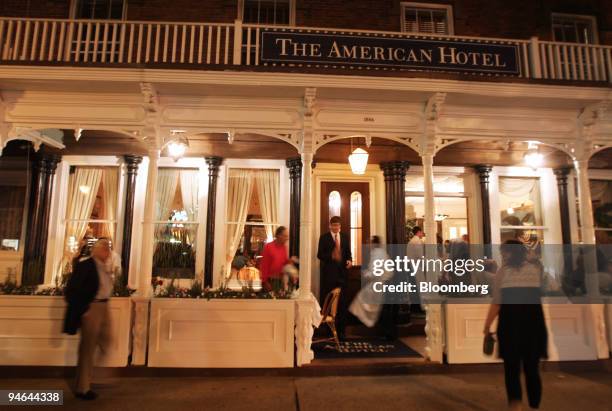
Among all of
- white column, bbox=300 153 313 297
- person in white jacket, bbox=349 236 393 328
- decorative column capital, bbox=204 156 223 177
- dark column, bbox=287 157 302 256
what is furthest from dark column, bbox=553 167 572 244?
decorative column capital, bbox=204 156 223 177

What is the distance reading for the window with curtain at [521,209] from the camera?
816cm

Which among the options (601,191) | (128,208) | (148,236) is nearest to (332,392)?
(148,236)

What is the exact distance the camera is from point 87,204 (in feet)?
24.4

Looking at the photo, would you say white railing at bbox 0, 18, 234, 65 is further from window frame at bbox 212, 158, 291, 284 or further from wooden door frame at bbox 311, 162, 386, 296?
wooden door frame at bbox 311, 162, 386, 296

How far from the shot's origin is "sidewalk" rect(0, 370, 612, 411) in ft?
13.5

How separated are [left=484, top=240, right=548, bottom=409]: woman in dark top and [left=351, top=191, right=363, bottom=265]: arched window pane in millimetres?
4131

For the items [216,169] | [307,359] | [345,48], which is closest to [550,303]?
[307,359]

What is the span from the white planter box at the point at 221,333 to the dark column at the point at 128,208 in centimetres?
245

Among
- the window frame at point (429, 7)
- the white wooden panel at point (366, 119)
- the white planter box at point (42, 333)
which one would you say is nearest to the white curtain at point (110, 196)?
the white planter box at point (42, 333)

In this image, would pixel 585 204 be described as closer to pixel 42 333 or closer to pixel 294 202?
pixel 294 202

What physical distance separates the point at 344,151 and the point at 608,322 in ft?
16.3

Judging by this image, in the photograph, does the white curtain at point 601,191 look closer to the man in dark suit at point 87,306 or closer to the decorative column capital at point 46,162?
the man in dark suit at point 87,306

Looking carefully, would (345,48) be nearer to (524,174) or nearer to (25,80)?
(25,80)

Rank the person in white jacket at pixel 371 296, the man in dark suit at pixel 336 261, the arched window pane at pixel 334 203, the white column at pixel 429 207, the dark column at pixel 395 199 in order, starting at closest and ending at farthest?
the white column at pixel 429 207
the man in dark suit at pixel 336 261
the person in white jacket at pixel 371 296
the dark column at pixel 395 199
the arched window pane at pixel 334 203
